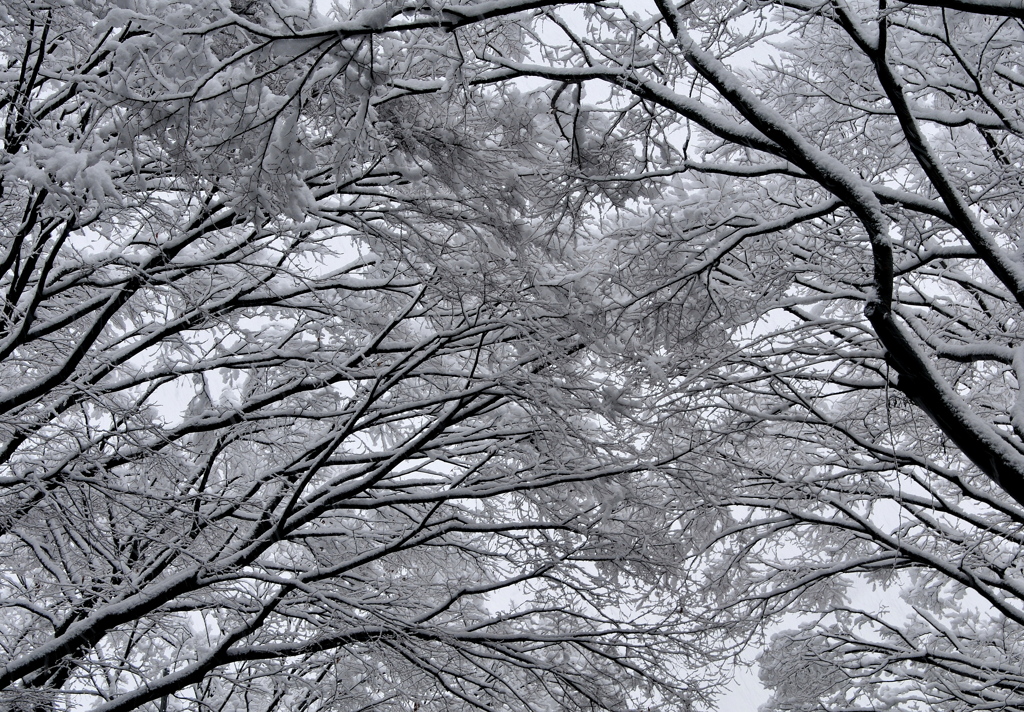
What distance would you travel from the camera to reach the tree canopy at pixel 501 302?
3.60m

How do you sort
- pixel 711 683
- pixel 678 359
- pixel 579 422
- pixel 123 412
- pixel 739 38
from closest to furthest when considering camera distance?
pixel 739 38, pixel 123 412, pixel 678 359, pixel 579 422, pixel 711 683

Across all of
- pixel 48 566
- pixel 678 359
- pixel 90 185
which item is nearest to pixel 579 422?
pixel 678 359

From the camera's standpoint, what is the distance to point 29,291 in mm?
5281

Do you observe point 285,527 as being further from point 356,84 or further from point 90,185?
point 356,84

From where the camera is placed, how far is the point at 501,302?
4.84 m

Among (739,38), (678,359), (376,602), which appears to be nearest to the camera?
(739,38)

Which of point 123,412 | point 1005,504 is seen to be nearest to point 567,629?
point 1005,504

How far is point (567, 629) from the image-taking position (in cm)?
668

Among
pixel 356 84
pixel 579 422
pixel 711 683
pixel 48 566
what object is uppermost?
pixel 579 422

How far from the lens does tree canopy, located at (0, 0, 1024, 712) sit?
360 cm

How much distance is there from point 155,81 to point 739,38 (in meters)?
2.65

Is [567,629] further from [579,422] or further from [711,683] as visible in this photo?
[579,422]

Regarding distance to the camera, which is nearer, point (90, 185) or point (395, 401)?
point (90, 185)

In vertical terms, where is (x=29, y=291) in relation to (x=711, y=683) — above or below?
above
